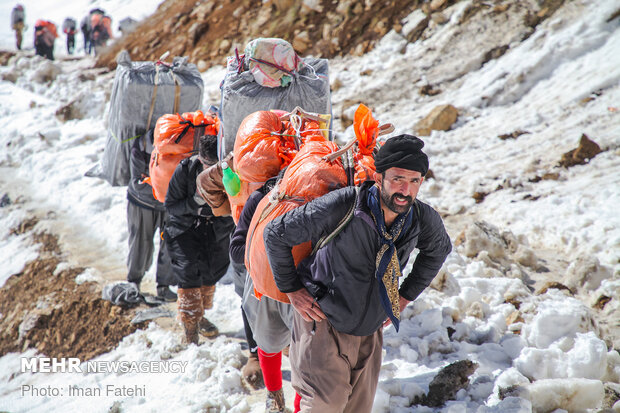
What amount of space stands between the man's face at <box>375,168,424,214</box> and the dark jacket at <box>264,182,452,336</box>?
0.40 ft

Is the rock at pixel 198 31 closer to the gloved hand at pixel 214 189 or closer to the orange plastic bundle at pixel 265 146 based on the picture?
the gloved hand at pixel 214 189

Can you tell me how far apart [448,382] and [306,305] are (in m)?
1.14

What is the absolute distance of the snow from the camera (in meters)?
3.03

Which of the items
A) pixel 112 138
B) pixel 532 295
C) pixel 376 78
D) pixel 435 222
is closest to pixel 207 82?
pixel 376 78

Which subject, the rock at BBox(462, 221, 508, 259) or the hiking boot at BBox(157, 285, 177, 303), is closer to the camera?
the rock at BBox(462, 221, 508, 259)

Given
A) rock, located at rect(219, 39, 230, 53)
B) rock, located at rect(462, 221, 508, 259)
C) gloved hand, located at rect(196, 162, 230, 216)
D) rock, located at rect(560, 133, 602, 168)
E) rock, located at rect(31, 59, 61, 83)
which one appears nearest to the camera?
gloved hand, located at rect(196, 162, 230, 216)

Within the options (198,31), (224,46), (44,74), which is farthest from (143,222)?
(44,74)

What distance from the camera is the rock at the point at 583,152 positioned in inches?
220

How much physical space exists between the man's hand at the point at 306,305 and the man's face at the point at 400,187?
0.56 metres

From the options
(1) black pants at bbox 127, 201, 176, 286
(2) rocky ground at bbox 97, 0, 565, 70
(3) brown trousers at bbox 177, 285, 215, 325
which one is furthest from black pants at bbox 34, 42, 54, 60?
(3) brown trousers at bbox 177, 285, 215, 325

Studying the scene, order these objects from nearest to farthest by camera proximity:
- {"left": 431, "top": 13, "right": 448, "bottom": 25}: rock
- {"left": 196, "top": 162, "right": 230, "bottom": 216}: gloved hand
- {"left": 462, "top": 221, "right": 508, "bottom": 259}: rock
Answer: {"left": 196, "top": 162, "right": 230, "bottom": 216}: gloved hand → {"left": 462, "top": 221, "right": 508, "bottom": 259}: rock → {"left": 431, "top": 13, "right": 448, "bottom": 25}: rock

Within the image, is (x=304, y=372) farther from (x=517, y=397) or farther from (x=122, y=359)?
(x=122, y=359)

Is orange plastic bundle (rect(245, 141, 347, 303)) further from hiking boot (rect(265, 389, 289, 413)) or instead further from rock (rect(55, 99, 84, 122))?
rock (rect(55, 99, 84, 122))

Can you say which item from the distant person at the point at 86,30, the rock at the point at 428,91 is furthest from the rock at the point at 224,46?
the distant person at the point at 86,30
